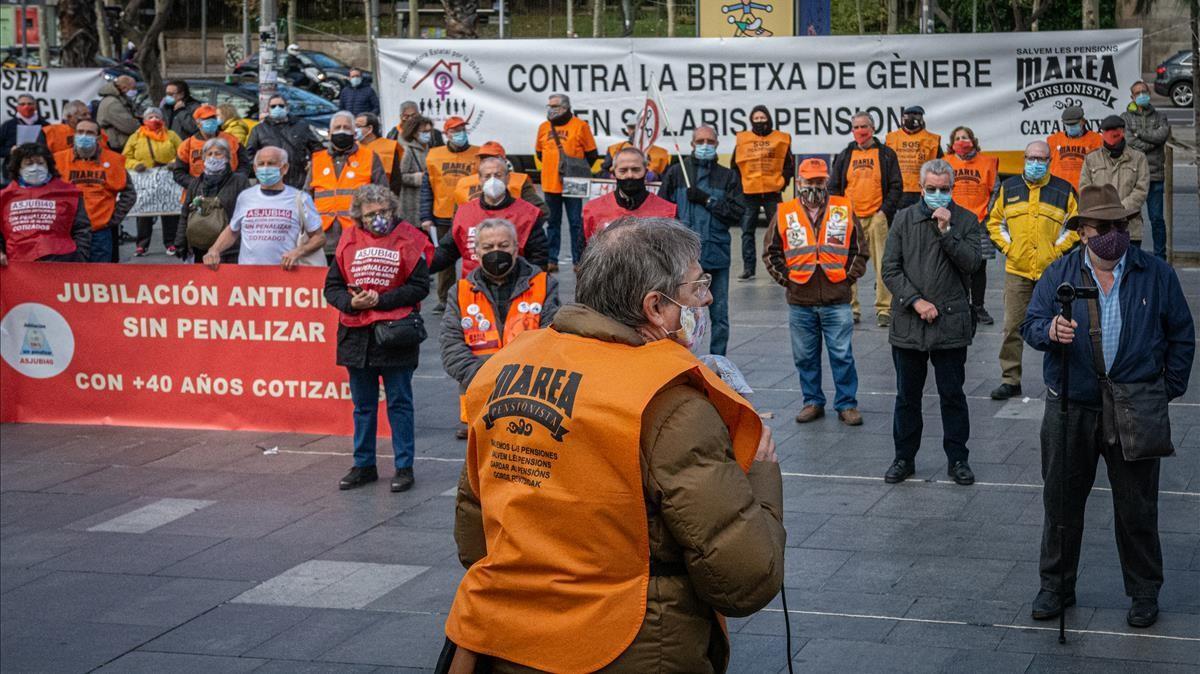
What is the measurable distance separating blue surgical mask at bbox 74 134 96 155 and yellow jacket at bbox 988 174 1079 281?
353 inches

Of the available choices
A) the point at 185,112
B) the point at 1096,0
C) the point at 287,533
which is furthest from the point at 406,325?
the point at 1096,0

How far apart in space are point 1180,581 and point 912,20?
150ft

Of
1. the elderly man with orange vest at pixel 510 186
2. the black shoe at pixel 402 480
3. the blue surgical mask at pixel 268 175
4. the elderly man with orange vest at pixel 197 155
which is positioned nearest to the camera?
the black shoe at pixel 402 480

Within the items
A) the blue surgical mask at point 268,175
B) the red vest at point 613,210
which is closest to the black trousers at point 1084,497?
the red vest at point 613,210

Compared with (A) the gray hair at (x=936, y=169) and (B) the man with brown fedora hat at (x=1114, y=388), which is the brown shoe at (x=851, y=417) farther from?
(B) the man with brown fedora hat at (x=1114, y=388)

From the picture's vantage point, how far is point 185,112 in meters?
21.1

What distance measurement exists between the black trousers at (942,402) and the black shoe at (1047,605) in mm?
2322

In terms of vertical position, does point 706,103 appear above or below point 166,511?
above

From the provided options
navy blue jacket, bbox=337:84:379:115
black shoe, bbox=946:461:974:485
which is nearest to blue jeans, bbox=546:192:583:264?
black shoe, bbox=946:461:974:485

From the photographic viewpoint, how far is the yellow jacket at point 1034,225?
11.2 meters

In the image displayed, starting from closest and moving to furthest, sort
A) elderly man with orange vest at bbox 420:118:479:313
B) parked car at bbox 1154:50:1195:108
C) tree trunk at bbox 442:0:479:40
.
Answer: elderly man with orange vest at bbox 420:118:479:313
tree trunk at bbox 442:0:479:40
parked car at bbox 1154:50:1195:108

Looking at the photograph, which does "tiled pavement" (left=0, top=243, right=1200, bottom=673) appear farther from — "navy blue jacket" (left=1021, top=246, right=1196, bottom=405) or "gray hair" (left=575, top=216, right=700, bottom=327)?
"gray hair" (left=575, top=216, right=700, bottom=327)

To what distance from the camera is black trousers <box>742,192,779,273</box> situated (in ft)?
55.1

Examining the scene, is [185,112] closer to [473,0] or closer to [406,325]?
[473,0]
